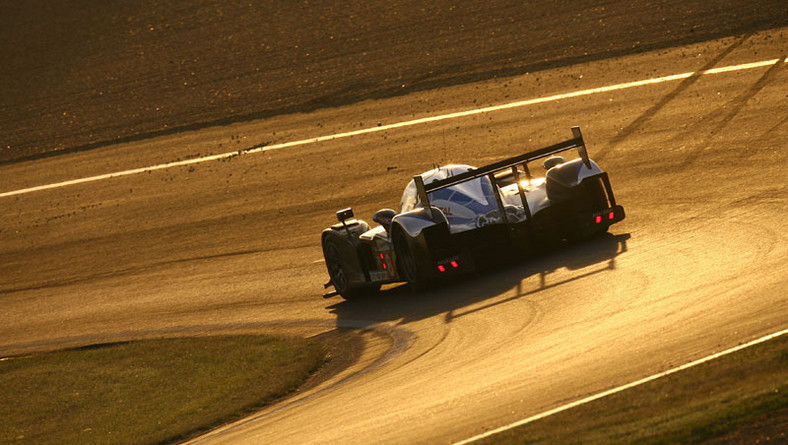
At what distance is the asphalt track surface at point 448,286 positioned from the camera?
10633 millimetres

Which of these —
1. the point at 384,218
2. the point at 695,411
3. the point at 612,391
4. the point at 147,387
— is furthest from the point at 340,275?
the point at 695,411

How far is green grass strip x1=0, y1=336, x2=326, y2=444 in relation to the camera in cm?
1341

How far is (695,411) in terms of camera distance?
7738 millimetres

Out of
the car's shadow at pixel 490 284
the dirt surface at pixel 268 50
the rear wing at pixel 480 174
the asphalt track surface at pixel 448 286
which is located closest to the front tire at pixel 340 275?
the asphalt track surface at pixel 448 286

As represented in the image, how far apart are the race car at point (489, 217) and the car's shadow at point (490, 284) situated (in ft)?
0.79

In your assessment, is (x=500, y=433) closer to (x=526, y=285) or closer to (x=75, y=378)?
(x=526, y=285)

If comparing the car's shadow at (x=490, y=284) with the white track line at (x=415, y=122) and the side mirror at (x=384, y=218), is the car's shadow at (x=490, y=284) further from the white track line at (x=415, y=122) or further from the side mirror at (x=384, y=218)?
the white track line at (x=415, y=122)

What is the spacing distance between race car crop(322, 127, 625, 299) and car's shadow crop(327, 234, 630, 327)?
0.24 metres

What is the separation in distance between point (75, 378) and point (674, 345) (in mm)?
10129

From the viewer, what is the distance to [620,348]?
10.5 metres

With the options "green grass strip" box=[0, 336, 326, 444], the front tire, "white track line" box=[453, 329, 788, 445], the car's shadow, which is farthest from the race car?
"white track line" box=[453, 329, 788, 445]

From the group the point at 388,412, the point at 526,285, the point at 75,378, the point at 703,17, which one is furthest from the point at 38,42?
the point at 388,412

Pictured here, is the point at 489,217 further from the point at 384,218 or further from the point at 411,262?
the point at 384,218

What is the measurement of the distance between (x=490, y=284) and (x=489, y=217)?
968 millimetres
